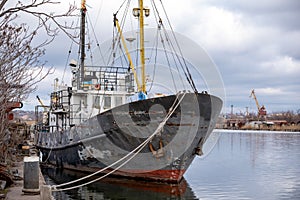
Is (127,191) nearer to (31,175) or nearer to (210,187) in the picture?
(210,187)

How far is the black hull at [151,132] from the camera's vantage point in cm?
1332

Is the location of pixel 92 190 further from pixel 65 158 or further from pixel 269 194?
pixel 269 194

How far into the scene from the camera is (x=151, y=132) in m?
13.5

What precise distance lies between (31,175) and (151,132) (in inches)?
209

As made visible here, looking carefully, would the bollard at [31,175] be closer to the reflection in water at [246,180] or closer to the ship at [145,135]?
the ship at [145,135]

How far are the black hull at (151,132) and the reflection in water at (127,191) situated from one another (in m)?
0.30

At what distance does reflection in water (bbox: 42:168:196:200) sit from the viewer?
43.9ft

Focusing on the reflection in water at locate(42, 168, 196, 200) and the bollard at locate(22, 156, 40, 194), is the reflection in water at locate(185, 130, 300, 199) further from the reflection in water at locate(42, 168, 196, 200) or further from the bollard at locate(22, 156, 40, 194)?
the bollard at locate(22, 156, 40, 194)

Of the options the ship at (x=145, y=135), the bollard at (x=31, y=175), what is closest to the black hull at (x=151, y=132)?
the ship at (x=145, y=135)

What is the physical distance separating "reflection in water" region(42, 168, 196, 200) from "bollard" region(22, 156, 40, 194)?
4.31m

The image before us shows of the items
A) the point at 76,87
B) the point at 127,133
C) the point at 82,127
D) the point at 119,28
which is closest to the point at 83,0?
the point at 119,28

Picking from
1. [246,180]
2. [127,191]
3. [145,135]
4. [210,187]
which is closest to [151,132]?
[145,135]

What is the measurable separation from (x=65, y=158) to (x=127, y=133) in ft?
17.0

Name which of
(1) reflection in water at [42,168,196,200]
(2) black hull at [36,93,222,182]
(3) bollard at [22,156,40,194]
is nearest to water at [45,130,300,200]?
(1) reflection in water at [42,168,196,200]
